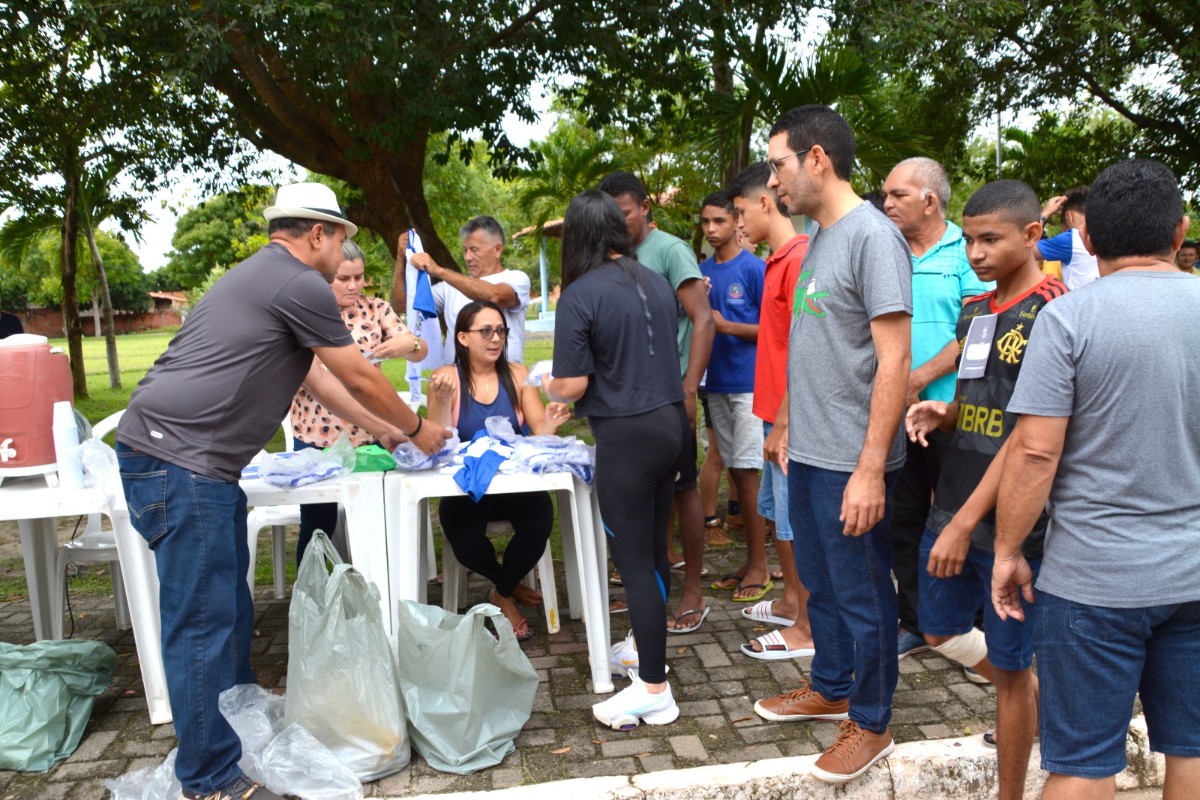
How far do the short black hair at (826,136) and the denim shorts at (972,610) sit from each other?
1151 mm

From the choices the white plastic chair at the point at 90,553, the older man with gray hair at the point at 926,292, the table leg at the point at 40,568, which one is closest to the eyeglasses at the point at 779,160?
the older man with gray hair at the point at 926,292

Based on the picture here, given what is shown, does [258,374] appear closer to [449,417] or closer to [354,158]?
[449,417]

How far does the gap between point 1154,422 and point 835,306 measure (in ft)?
3.22

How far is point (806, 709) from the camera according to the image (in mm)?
3338

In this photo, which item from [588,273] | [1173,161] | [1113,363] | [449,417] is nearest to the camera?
[1113,363]

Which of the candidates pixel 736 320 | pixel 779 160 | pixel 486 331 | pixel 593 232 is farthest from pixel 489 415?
pixel 779 160

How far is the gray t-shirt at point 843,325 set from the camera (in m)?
2.65

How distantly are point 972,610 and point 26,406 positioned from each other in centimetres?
329

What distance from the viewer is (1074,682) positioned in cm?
207

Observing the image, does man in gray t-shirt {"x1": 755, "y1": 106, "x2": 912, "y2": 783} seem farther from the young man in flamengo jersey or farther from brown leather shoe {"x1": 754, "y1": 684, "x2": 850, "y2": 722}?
brown leather shoe {"x1": 754, "y1": 684, "x2": 850, "y2": 722}

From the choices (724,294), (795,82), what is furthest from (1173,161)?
(724,294)

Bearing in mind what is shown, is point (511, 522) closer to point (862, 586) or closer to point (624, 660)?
point (624, 660)

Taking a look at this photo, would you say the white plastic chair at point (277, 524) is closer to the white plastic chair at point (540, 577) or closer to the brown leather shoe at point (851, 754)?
the white plastic chair at point (540, 577)

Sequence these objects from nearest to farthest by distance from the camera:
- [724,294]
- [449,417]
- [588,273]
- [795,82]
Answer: [588,273] → [449,417] → [724,294] → [795,82]
